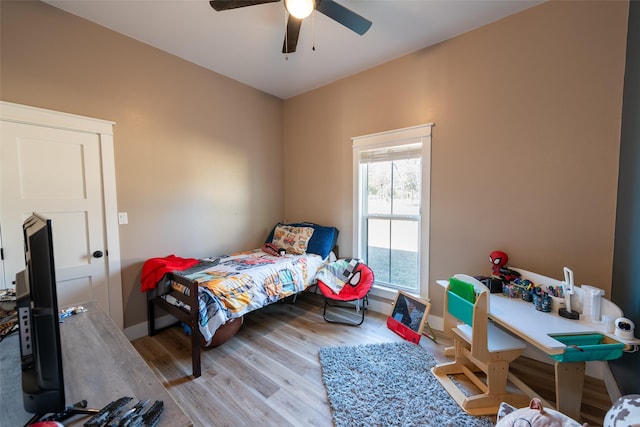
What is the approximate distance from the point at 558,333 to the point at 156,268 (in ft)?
9.89

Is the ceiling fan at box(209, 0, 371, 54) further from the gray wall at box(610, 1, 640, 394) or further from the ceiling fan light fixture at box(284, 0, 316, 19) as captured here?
the gray wall at box(610, 1, 640, 394)

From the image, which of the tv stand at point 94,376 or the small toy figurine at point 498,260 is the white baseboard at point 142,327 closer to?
the tv stand at point 94,376

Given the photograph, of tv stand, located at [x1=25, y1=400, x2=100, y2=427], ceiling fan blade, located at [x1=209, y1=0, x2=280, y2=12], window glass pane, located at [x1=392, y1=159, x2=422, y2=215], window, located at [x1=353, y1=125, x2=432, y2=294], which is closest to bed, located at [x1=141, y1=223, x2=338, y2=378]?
window, located at [x1=353, y1=125, x2=432, y2=294]

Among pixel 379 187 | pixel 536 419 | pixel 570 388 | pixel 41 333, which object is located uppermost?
pixel 379 187

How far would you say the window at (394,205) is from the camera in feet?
8.70

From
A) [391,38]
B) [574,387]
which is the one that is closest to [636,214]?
[574,387]

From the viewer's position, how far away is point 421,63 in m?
2.55

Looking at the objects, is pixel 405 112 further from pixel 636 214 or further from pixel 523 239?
pixel 636 214

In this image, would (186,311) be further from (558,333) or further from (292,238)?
(558,333)

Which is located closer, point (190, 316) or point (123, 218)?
point (190, 316)

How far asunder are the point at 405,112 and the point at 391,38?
0.70 metres

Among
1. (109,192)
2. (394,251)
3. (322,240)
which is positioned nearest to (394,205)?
(394,251)

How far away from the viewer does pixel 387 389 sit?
1.79 m

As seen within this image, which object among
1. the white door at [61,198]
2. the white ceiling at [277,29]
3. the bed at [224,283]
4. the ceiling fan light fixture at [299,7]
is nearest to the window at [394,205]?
the bed at [224,283]
